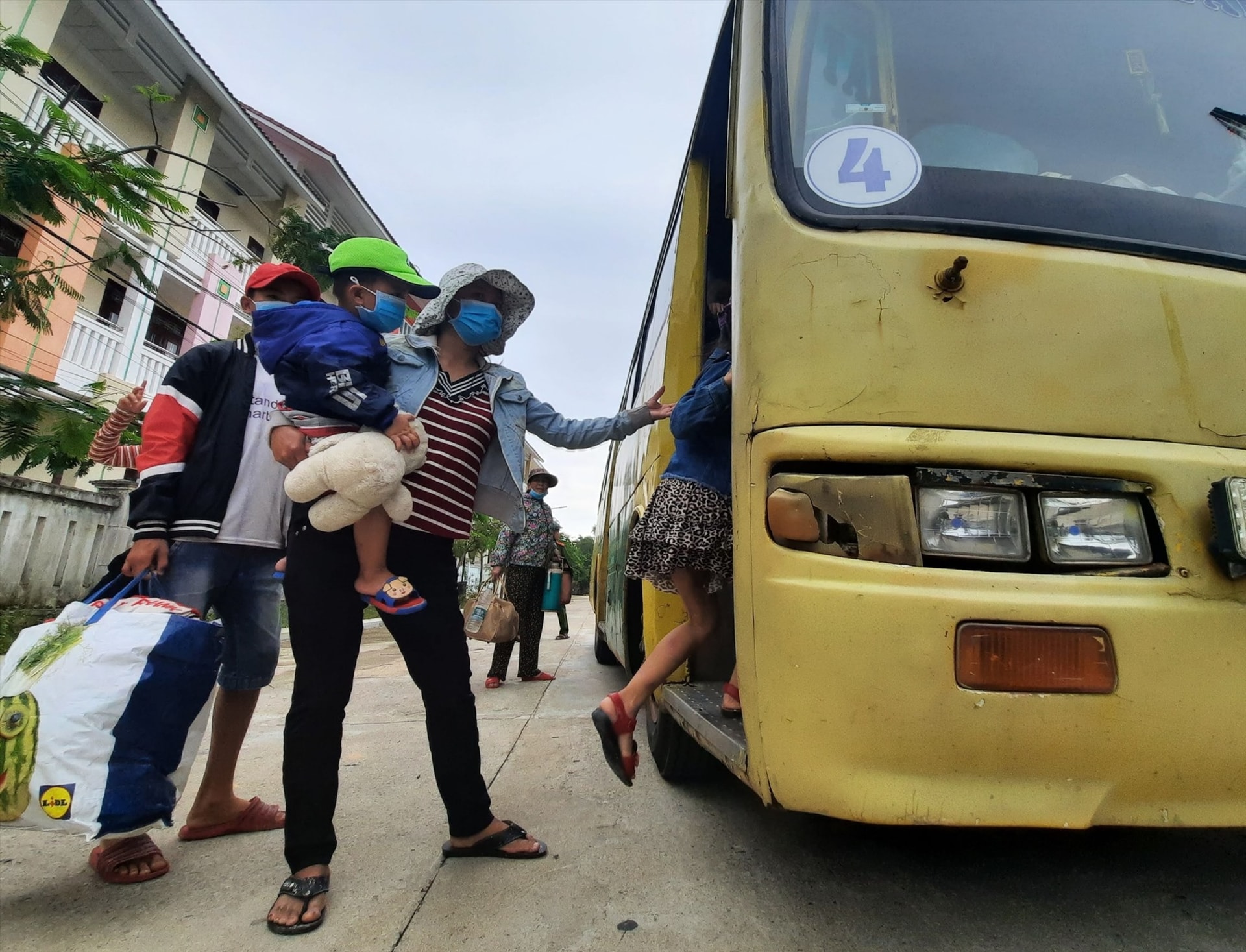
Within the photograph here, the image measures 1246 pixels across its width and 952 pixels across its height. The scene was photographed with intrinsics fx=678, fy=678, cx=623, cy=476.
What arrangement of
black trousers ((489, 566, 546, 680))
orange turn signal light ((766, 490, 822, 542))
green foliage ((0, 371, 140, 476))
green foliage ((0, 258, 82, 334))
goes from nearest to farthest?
orange turn signal light ((766, 490, 822, 542)) → green foliage ((0, 371, 140, 476)) → green foliage ((0, 258, 82, 334)) → black trousers ((489, 566, 546, 680))

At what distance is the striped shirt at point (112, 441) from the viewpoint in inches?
85.2

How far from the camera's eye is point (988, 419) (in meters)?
1.28

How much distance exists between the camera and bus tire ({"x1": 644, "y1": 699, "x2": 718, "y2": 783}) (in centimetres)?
245

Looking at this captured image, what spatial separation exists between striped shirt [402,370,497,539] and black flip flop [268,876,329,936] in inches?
35.4

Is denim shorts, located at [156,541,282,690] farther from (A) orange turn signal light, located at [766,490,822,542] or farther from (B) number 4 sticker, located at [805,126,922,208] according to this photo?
(B) number 4 sticker, located at [805,126,922,208]

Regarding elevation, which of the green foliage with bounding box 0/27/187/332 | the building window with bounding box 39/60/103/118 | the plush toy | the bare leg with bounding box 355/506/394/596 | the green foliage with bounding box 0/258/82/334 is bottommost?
the bare leg with bounding box 355/506/394/596

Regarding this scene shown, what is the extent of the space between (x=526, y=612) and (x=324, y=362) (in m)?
3.77

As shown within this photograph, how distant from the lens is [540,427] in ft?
7.22

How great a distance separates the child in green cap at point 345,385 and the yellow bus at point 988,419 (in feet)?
2.98

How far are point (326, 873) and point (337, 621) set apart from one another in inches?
24.3

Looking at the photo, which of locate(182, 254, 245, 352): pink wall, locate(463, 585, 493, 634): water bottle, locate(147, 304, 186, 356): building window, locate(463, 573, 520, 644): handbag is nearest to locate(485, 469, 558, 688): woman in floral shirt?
locate(463, 585, 493, 634): water bottle

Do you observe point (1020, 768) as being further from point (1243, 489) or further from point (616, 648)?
point (616, 648)

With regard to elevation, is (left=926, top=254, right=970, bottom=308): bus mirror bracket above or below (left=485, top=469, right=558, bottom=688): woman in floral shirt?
above

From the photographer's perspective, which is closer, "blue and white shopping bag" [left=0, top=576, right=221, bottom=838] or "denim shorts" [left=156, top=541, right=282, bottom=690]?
"blue and white shopping bag" [left=0, top=576, right=221, bottom=838]
